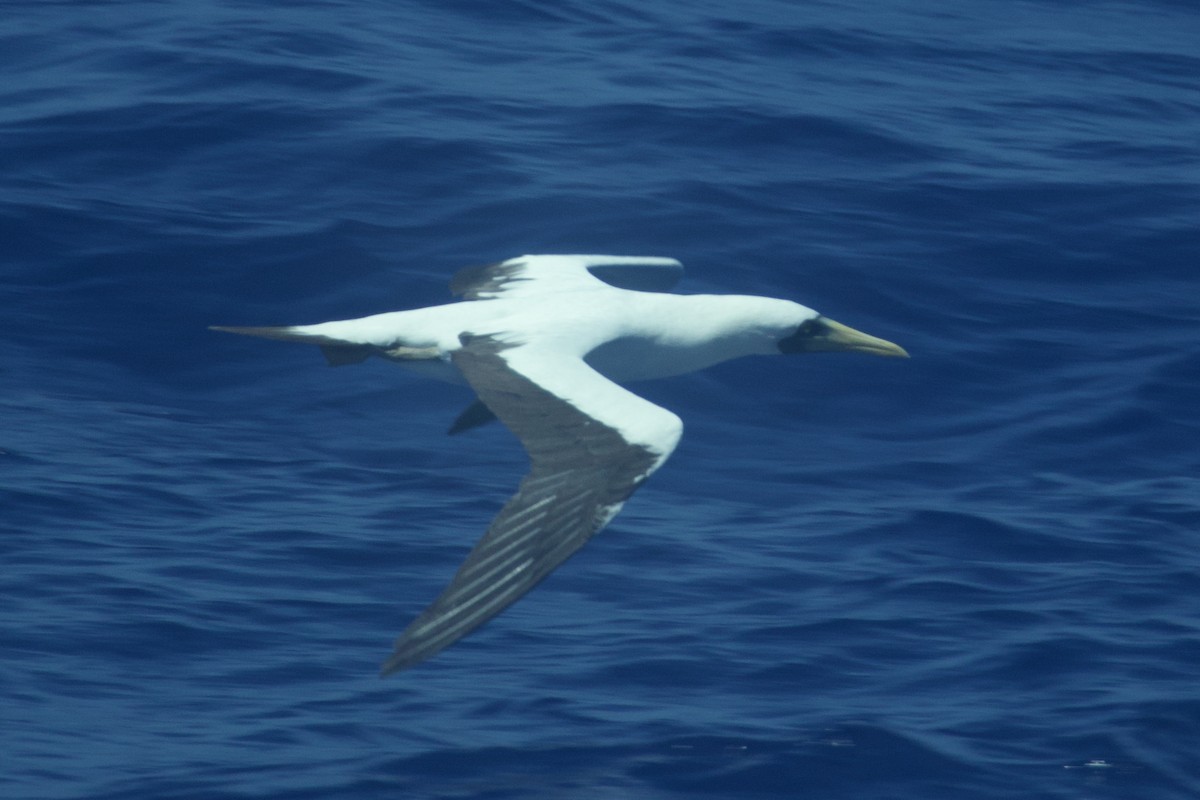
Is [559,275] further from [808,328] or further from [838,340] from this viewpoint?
[838,340]

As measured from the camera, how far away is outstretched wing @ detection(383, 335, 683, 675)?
678cm

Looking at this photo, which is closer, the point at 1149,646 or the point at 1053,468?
the point at 1149,646

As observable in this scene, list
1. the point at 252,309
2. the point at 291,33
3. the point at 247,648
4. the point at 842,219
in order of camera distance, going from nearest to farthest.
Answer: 1. the point at 247,648
2. the point at 252,309
3. the point at 842,219
4. the point at 291,33

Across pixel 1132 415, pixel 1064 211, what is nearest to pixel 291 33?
pixel 1064 211

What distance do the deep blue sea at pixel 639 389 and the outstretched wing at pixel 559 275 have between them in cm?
85

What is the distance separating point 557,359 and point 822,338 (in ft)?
7.84

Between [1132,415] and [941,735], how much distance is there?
4.37 m

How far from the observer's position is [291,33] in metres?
16.8

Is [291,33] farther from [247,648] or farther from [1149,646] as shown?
[1149,646]

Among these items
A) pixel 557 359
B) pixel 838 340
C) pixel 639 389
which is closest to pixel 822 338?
pixel 838 340

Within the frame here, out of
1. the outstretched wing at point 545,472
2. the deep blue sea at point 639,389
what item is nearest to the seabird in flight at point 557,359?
the outstretched wing at point 545,472

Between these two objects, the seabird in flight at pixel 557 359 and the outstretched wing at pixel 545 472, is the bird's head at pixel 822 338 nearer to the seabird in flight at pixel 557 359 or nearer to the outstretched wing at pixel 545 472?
the seabird in flight at pixel 557 359

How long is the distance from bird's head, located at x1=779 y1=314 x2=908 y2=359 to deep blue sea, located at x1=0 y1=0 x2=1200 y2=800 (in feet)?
2.78

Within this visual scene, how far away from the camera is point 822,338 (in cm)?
1035
